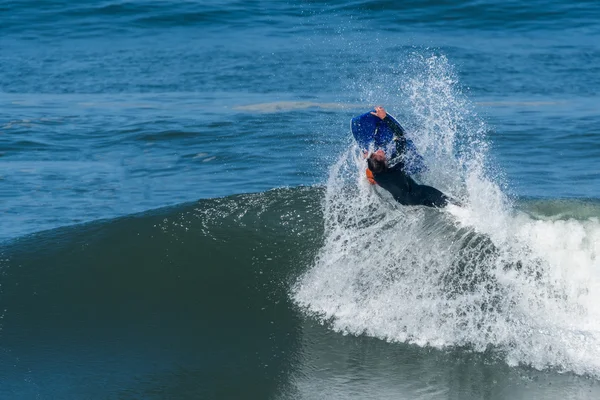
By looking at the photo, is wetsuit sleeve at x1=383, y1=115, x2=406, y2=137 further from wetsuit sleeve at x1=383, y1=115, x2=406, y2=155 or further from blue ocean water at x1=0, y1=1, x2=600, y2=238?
blue ocean water at x1=0, y1=1, x2=600, y2=238

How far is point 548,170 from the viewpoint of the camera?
44.4ft

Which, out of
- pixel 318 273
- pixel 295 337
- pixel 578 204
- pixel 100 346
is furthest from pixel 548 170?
pixel 100 346

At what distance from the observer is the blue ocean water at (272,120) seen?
8.16m

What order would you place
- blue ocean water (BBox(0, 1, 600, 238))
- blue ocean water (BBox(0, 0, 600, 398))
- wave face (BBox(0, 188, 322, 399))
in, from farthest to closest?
blue ocean water (BBox(0, 1, 600, 238)) < blue ocean water (BBox(0, 0, 600, 398)) < wave face (BBox(0, 188, 322, 399))

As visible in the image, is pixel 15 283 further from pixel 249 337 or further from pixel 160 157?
pixel 160 157

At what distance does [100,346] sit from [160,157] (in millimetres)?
7059

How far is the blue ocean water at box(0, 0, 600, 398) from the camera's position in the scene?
321 inches

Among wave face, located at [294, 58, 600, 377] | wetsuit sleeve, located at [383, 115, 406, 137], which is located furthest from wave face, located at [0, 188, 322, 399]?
wetsuit sleeve, located at [383, 115, 406, 137]

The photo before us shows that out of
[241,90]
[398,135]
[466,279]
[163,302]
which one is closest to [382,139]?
[398,135]

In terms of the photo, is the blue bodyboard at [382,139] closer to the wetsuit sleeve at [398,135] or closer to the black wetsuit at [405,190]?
the wetsuit sleeve at [398,135]

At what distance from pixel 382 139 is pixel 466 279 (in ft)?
5.93

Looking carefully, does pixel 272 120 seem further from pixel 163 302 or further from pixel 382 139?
pixel 163 302

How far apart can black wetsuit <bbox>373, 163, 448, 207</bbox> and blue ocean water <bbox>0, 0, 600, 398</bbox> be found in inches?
15.2

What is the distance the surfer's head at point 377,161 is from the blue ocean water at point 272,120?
3.29ft
